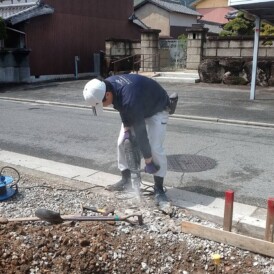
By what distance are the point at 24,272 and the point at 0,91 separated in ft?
49.0

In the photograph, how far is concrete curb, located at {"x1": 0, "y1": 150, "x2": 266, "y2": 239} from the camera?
383cm

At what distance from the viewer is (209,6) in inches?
2116

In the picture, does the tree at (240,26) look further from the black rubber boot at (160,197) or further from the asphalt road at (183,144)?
the black rubber boot at (160,197)

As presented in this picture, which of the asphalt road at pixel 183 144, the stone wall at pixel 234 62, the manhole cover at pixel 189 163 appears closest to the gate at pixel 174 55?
the stone wall at pixel 234 62

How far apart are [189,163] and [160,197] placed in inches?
71.8

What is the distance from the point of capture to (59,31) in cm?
2211

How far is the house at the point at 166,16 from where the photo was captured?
121 ft

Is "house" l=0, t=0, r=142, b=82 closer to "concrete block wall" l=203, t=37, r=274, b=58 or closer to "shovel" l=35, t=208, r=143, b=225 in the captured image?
"concrete block wall" l=203, t=37, r=274, b=58

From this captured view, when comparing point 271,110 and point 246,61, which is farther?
point 246,61

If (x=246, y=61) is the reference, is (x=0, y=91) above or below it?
below

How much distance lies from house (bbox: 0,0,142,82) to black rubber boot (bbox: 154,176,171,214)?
1669 centimetres

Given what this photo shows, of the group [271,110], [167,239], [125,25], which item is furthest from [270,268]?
[125,25]

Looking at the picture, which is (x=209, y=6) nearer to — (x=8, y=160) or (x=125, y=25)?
(x=125, y=25)

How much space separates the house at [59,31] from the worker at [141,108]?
652 inches
